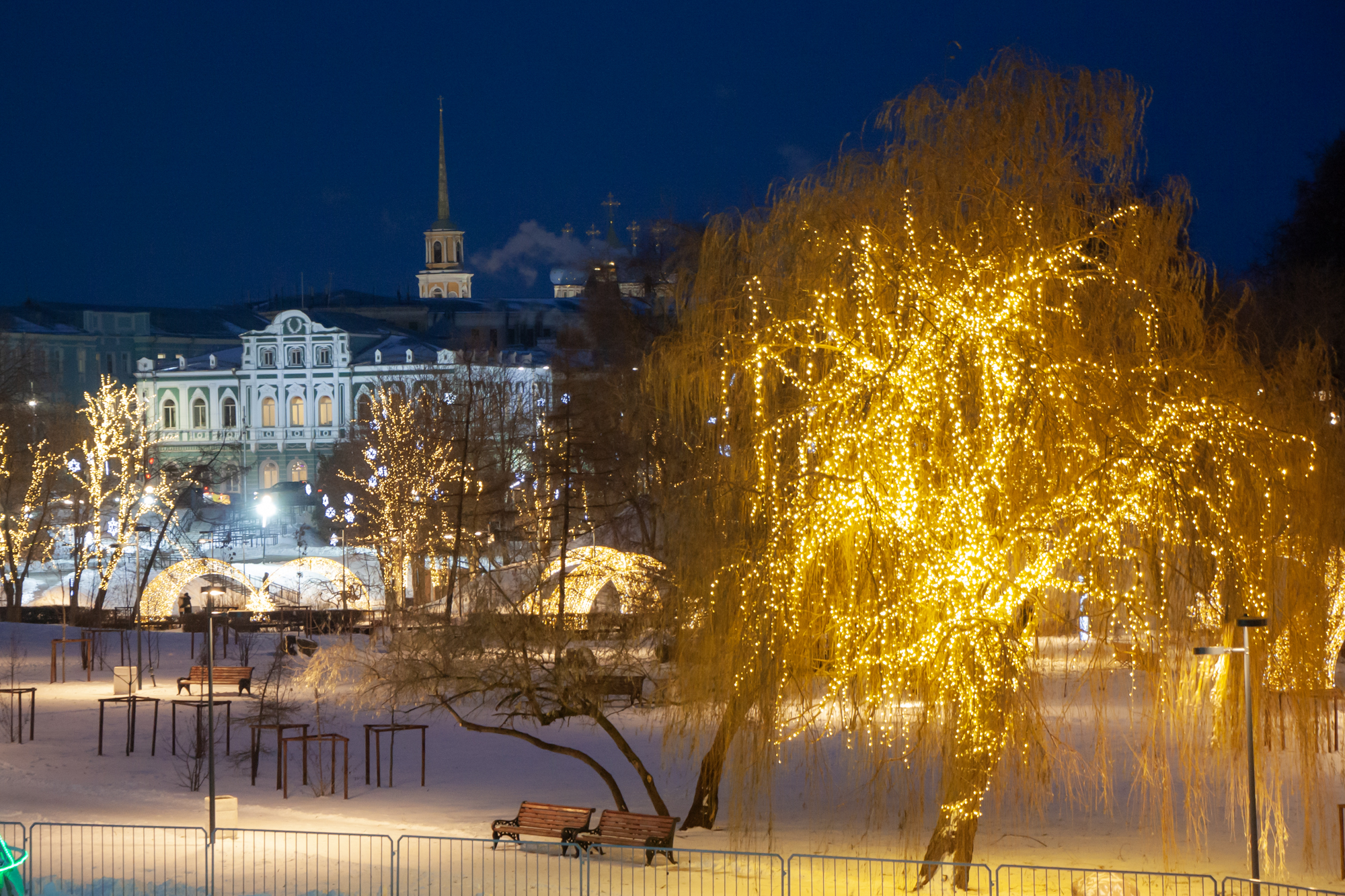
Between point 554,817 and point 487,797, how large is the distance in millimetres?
4522

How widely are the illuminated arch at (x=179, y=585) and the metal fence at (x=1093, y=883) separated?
97.5ft

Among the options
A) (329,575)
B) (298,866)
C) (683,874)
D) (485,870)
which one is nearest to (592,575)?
(683,874)

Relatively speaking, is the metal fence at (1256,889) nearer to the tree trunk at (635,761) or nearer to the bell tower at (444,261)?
the tree trunk at (635,761)

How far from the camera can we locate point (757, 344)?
13938 millimetres

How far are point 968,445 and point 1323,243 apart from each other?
28.7 meters

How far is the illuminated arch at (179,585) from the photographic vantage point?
131 feet

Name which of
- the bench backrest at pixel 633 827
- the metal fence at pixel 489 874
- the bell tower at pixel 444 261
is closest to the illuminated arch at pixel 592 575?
the bench backrest at pixel 633 827

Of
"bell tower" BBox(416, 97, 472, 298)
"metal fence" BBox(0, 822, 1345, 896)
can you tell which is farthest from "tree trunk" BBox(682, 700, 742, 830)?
"bell tower" BBox(416, 97, 472, 298)

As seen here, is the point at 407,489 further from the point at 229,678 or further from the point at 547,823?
the point at 547,823

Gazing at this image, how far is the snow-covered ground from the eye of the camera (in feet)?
52.2

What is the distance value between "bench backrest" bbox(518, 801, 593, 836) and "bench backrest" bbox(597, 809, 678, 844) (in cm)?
27

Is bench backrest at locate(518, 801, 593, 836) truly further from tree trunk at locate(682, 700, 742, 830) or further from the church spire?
the church spire

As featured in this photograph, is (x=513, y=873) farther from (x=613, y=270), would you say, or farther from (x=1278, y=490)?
(x=613, y=270)

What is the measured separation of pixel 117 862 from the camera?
1497 cm
